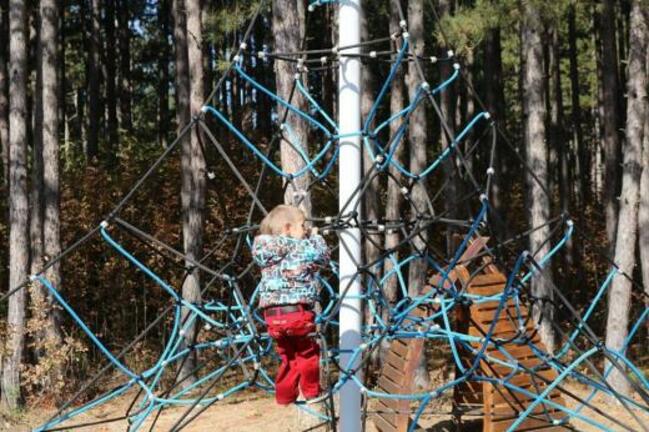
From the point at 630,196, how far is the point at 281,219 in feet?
20.1

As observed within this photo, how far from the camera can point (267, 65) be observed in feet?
61.2

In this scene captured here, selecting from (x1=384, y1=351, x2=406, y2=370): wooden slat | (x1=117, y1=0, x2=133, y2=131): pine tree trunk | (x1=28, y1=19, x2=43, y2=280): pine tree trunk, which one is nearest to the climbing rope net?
(x1=384, y1=351, x2=406, y2=370): wooden slat

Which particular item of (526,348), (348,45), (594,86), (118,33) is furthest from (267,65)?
(348,45)

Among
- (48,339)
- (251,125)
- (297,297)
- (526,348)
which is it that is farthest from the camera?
(251,125)

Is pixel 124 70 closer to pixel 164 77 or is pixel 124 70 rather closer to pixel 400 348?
pixel 164 77

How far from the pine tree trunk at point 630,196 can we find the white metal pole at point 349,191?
17.9 feet

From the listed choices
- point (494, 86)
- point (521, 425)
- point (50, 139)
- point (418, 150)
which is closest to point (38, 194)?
A: point (50, 139)

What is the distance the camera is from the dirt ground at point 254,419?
290 inches

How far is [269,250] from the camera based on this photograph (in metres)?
3.69

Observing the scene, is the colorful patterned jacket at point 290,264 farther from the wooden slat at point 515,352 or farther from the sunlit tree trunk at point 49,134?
the sunlit tree trunk at point 49,134

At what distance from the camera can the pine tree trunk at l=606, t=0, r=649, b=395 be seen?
860 cm

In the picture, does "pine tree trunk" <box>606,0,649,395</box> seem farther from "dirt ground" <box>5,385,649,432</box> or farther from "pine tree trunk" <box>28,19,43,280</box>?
"pine tree trunk" <box>28,19,43,280</box>

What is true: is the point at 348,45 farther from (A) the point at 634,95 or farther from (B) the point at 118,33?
(B) the point at 118,33

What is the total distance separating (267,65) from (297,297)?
15387 mm
